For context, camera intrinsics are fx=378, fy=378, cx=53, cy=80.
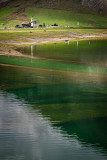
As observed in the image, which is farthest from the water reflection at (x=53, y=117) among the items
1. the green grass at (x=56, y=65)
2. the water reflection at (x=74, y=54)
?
the water reflection at (x=74, y=54)

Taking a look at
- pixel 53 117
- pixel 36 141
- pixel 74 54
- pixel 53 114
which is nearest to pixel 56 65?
pixel 74 54

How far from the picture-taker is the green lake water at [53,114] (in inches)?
769

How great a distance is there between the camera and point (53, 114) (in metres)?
26.4

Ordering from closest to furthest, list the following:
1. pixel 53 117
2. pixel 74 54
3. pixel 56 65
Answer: pixel 53 117 < pixel 56 65 < pixel 74 54

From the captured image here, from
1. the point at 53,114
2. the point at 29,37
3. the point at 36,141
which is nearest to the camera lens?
the point at 36,141

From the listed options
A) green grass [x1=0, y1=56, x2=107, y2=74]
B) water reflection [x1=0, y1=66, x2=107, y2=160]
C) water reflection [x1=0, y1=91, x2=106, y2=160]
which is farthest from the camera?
green grass [x1=0, y1=56, x2=107, y2=74]

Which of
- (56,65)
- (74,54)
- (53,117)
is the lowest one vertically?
(53,117)

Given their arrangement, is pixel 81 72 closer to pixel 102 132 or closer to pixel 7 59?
pixel 7 59

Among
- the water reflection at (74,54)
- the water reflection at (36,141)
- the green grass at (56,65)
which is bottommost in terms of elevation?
the water reflection at (36,141)

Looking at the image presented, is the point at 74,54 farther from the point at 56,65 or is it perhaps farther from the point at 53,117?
the point at 53,117

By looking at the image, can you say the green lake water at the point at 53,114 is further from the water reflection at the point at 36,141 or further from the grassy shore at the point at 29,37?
the grassy shore at the point at 29,37

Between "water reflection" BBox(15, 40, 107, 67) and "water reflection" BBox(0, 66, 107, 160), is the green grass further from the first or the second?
"water reflection" BBox(0, 66, 107, 160)

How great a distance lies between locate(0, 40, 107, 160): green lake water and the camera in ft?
64.1

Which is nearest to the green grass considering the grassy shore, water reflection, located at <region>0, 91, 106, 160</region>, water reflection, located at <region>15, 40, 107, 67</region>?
water reflection, located at <region>15, 40, 107, 67</region>
